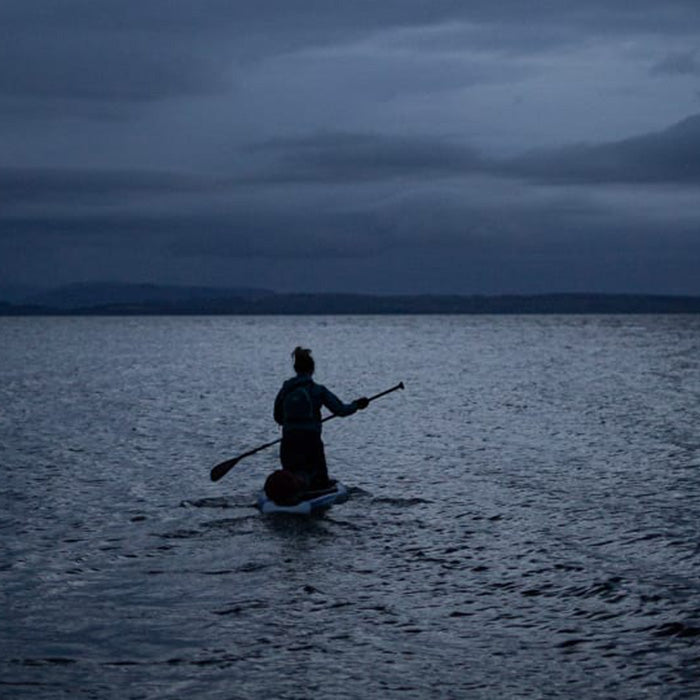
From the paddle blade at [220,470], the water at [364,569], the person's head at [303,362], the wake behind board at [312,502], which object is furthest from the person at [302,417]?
the paddle blade at [220,470]

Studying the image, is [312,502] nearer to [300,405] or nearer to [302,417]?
[302,417]

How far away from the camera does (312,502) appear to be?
728 inches

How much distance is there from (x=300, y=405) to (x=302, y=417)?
0.21m

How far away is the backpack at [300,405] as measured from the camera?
713 inches

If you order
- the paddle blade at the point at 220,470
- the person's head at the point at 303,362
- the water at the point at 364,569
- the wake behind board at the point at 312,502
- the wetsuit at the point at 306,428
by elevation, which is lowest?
the water at the point at 364,569

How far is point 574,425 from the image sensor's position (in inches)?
1457

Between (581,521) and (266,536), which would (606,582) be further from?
(266,536)

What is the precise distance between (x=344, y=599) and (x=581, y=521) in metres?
6.84

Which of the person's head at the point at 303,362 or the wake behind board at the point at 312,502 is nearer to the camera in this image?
the person's head at the point at 303,362

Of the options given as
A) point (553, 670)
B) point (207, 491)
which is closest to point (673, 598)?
point (553, 670)

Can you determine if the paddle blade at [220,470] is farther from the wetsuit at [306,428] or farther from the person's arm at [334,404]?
the person's arm at [334,404]

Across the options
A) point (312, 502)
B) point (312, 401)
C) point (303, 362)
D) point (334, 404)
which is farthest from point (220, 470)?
point (303, 362)

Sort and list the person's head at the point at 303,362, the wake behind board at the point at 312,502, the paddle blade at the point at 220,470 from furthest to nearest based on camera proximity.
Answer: the paddle blade at the point at 220,470 < the wake behind board at the point at 312,502 < the person's head at the point at 303,362

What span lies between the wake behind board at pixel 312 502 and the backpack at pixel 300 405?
1.47 meters
